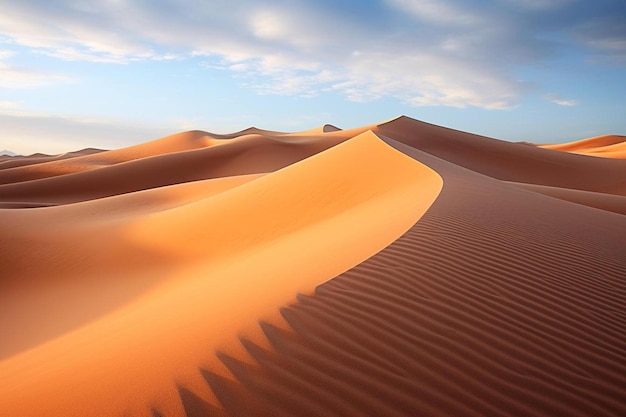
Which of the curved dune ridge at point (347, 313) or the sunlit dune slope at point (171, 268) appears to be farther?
the sunlit dune slope at point (171, 268)

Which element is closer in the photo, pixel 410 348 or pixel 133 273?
pixel 410 348

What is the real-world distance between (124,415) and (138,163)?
34057mm

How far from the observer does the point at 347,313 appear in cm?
327

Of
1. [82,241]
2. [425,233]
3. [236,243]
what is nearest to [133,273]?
[236,243]

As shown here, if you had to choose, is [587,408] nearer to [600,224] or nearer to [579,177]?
[600,224]

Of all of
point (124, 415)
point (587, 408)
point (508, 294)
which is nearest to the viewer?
point (124, 415)

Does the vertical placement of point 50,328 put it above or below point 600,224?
below

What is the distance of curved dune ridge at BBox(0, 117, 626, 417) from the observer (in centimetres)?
260

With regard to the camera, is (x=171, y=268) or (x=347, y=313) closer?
(x=347, y=313)

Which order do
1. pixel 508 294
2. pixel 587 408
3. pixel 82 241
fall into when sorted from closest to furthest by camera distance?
1. pixel 587 408
2. pixel 508 294
3. pixel 82 241

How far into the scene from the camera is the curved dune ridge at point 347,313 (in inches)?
102

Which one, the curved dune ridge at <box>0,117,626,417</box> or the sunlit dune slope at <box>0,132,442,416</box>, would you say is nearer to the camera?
→ the curved dune ridge at <box>0,117,626,417</box>

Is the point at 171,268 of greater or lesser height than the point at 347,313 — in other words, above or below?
below

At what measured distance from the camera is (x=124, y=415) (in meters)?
2.34
